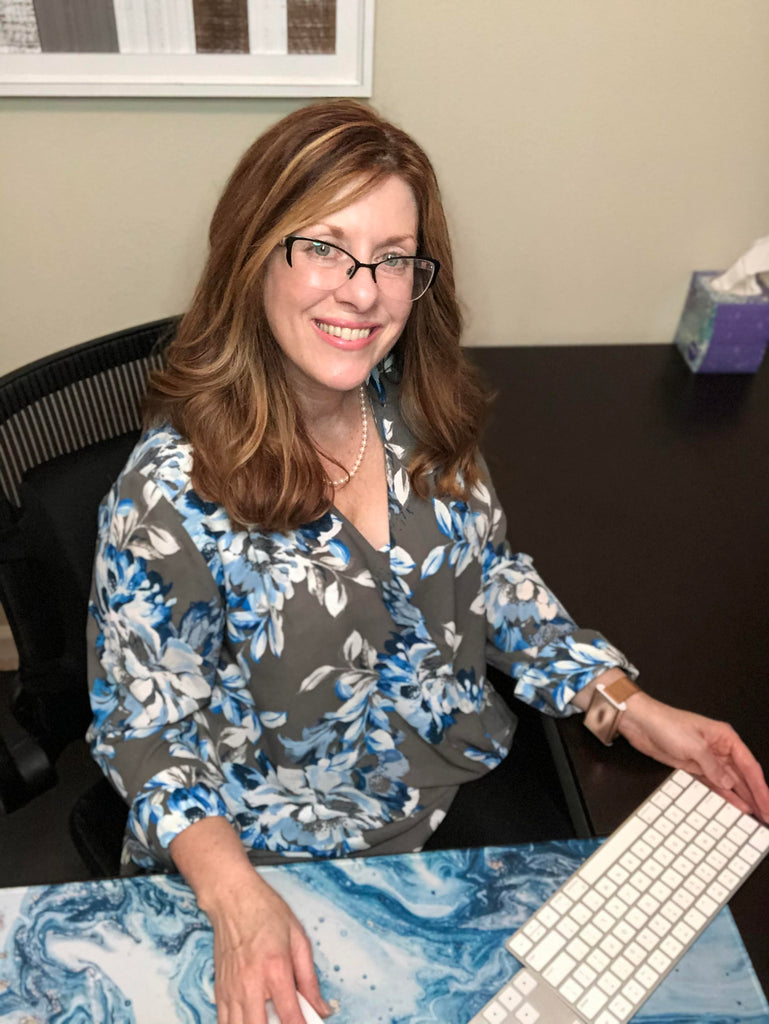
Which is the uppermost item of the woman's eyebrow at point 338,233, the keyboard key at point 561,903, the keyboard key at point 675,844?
the woman's eyebrow at point 338,233

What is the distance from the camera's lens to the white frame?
131 cm

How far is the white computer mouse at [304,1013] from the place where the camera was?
0.80 meters

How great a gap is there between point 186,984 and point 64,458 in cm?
60

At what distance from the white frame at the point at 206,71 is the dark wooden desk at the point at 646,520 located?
576 millimetres

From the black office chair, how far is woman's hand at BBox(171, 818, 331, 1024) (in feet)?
1.01

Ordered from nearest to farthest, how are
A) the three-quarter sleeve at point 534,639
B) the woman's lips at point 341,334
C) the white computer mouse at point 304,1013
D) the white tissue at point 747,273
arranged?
the white computer mouse at point 304,1013 → the woman's lips at point 341,334 → the three-quarter sleeve at point 534,639 → the white tissue at point 747,273

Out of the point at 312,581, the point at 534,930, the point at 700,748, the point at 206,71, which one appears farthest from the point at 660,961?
the point at 206,71

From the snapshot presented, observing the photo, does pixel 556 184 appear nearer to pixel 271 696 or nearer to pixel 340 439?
pixel 340 439

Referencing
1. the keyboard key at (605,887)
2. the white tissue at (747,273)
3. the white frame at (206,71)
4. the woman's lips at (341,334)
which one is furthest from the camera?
the white tissue at (747,273)

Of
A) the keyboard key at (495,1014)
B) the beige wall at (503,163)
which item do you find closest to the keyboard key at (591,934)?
the keyboard key at (495,1014)

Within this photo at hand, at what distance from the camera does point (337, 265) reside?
38.5 inches

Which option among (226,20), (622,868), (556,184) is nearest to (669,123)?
(556,184)

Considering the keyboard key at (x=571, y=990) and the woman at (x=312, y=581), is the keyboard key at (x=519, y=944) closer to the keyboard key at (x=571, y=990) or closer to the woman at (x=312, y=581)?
the keyboard key at (x=571, y=990)

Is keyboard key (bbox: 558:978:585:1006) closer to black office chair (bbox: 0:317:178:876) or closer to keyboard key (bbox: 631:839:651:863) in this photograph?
keyboard key (bbox: 631:839:651:863)
